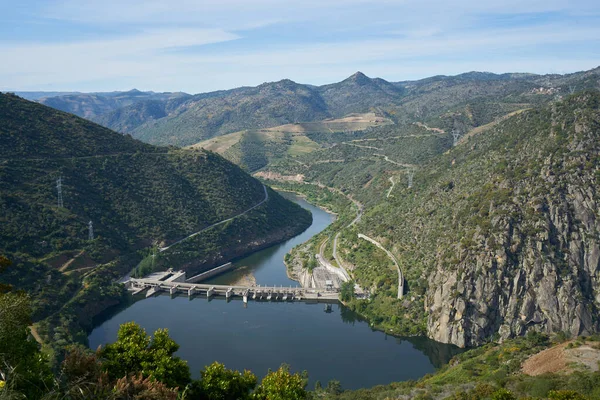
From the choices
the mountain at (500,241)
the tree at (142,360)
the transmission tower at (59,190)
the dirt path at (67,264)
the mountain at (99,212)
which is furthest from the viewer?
the transmission tower at (59,190)

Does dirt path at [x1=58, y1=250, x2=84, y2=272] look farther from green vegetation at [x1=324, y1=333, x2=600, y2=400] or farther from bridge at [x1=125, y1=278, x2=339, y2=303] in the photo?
green vegetation at [x1=324, y1=333, x2=600, y2=400]

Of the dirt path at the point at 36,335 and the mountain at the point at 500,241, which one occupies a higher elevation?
the mountain at the point at 500,241

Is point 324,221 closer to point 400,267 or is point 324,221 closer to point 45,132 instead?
point 400,267

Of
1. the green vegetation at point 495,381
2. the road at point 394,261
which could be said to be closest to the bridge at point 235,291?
the road at point 394,261

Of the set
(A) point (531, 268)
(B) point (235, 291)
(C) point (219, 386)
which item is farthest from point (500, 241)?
(C) point (219, 386)

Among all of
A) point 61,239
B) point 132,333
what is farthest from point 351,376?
point 61,239

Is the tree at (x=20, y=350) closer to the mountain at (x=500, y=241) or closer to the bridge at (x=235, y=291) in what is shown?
the mountain at (x=500, y=241)
